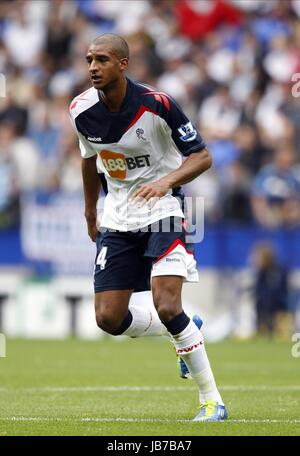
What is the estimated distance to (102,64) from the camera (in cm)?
757

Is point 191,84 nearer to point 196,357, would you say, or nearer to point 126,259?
point 126,259

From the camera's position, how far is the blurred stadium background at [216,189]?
17500 millimetres

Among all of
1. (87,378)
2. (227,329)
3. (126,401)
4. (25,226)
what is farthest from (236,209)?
(126,401)

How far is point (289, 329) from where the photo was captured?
57.9ft

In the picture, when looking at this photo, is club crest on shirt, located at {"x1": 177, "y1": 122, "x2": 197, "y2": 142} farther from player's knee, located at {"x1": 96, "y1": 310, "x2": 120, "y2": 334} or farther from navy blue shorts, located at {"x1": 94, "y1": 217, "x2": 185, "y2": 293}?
player's knee, located at {"x1": 96, "y1": 310, "x2": 120, "y2": 334}

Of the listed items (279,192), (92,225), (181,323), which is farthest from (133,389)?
(279,192)

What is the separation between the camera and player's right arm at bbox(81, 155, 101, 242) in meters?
8.24

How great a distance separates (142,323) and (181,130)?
1474 millimetres

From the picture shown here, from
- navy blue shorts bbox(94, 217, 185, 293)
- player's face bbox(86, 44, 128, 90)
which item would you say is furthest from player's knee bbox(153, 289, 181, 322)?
player's face bbox(86, 44, 128, 90)

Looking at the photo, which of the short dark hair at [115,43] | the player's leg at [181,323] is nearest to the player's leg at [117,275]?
the player's leg at [181,323]
